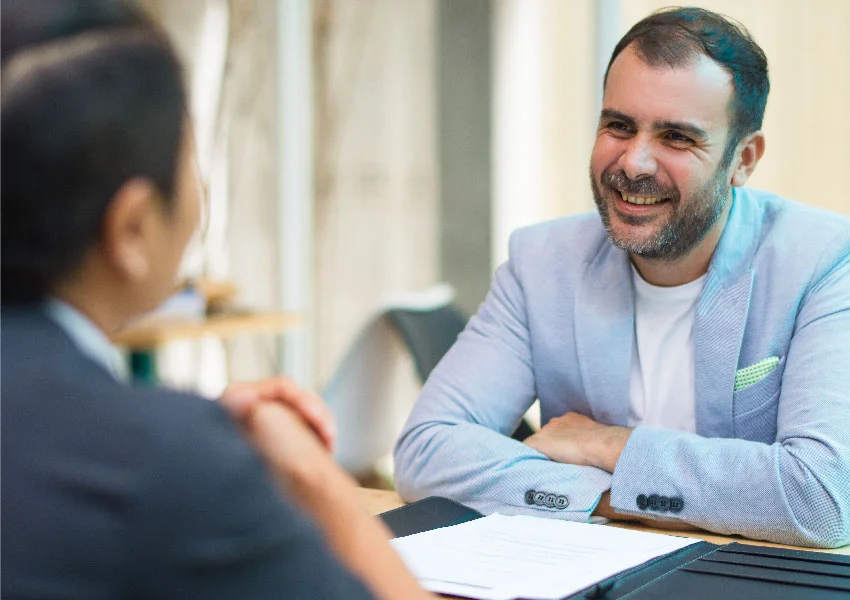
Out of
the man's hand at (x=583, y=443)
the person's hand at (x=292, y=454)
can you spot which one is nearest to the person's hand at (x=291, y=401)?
the person's hand at (x=292, y=454)

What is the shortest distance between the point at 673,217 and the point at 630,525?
26.0 inches

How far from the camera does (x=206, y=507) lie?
605 mm

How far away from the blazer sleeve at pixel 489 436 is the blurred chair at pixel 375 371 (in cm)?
61

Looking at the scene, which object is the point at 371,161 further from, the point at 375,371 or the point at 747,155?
the point at 747,155

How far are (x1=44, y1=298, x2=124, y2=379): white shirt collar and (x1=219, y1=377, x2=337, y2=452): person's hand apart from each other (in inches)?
7.5

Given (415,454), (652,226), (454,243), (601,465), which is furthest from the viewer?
(454,243)

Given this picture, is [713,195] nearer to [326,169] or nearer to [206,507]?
[206,507]

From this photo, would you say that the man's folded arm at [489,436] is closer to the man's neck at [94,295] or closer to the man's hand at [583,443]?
the man's hand at [583,443]

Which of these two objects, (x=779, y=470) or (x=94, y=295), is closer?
(x=94, y=295)

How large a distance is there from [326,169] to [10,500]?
186 inches

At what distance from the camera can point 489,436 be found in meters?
1.68

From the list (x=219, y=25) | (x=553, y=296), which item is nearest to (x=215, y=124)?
(x=219, y=25)

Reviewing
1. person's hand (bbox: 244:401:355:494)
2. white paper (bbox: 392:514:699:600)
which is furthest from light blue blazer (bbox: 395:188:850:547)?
person's hand (bbox: 244:401:355:494)

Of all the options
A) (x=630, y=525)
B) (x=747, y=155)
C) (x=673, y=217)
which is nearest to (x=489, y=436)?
(x=630, y=525)
